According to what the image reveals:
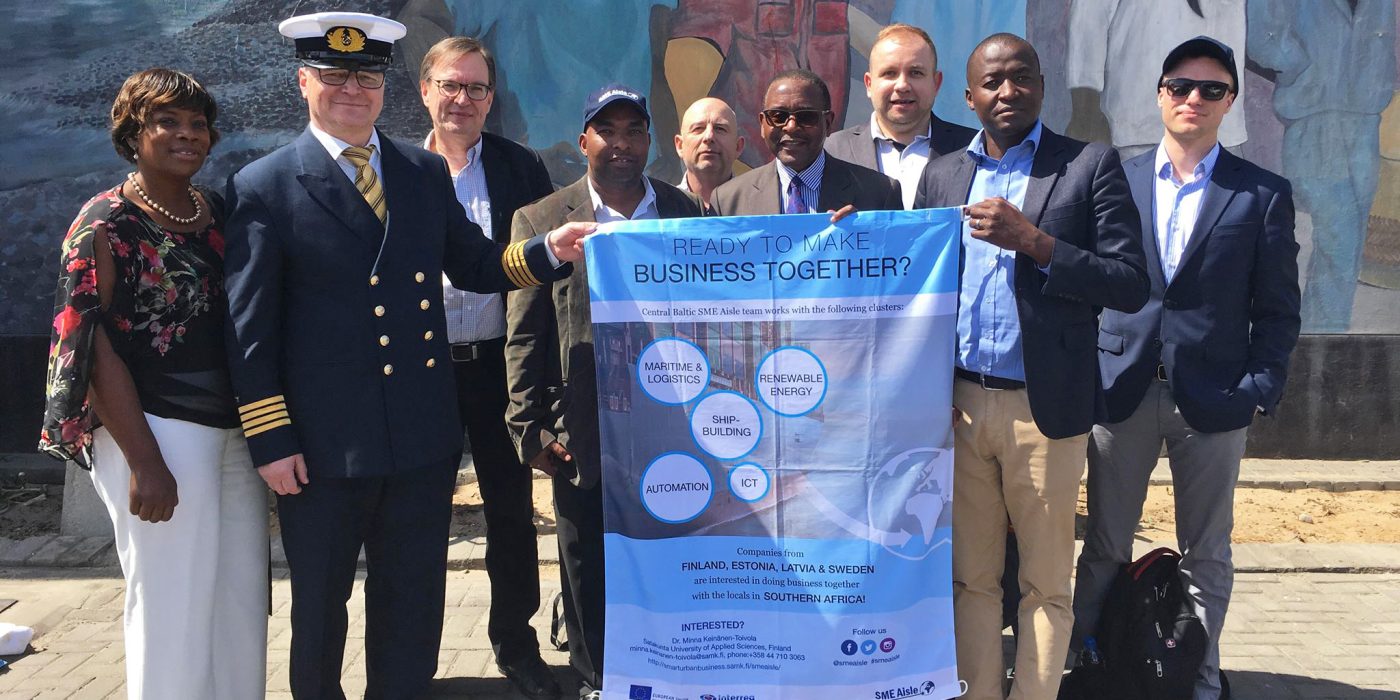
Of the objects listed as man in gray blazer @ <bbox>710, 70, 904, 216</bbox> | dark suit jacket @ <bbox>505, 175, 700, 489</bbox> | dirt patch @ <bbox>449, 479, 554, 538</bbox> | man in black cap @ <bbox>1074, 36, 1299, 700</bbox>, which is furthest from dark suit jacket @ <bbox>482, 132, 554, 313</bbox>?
man in black cap @ <bbox>1074, 36, 1299, 700</bbox>

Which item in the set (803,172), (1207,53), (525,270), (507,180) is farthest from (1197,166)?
(507,180)

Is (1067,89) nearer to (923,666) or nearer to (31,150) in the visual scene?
(923,666)

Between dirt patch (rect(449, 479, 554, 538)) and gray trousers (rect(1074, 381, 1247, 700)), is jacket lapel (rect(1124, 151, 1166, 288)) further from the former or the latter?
dirt patch (rect(449, 479, 554, 538))

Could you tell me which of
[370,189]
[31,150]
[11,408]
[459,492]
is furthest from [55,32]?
[370,189]

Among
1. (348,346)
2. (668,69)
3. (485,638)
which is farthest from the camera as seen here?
(668,69)

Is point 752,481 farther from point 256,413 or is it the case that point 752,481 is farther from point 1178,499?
point 1178,499

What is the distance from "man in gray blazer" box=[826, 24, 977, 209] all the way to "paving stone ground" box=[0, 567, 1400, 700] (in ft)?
8.24

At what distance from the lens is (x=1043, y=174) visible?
347 centimetres

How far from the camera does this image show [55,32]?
7500 millimetres

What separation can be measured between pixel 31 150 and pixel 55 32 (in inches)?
33.2

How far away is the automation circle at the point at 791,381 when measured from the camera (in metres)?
3.45

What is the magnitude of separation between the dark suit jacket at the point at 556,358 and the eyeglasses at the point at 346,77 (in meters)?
0.71

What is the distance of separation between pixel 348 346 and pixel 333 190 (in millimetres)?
495

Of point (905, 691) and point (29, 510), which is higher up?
point (905, 691)
